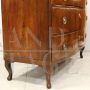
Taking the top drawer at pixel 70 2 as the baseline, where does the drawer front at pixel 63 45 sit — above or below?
below

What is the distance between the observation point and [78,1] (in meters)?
1.84

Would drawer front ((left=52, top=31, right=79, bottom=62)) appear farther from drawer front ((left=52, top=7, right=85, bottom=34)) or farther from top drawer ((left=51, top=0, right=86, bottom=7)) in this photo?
top drawer ((left=51, top=0, right=86, bottom=7))

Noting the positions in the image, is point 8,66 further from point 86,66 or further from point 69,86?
point 86,66

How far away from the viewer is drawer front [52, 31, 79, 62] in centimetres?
142

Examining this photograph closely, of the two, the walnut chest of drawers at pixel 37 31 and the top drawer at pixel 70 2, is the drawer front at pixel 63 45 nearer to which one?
the walnut chest of drawers at pixel 37 31

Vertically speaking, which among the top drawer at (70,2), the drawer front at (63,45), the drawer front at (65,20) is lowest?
the drawer front at (63,45)

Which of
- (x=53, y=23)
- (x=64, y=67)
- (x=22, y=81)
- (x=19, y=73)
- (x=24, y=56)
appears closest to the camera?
(x=53, y=23)

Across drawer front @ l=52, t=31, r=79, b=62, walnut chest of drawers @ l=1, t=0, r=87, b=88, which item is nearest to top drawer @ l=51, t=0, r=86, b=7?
walnut chest of drawers @ l=1, t=0, r=87, b=88

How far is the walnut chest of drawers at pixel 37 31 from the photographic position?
4.50 ft

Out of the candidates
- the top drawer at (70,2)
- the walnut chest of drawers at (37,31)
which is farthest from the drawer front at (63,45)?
the top drawer at (70,2)

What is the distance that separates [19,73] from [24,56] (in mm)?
354

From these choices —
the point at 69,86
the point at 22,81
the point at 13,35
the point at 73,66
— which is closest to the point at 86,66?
the point at 73,66

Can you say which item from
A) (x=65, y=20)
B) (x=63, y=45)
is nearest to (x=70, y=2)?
(x=65, y=20)

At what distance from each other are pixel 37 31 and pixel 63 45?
26cm
